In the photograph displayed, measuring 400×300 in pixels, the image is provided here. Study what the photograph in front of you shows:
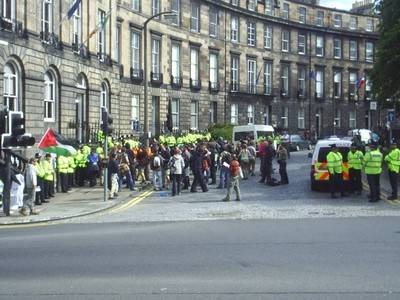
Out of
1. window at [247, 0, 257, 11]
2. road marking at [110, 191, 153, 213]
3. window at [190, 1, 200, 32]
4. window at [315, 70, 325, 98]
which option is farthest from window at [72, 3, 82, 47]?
window at [315, 70, 325, 98]

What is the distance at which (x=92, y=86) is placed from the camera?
38312 millimetres

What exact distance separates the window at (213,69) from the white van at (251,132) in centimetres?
1300

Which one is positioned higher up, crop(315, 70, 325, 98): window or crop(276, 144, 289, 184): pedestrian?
crop(315, 70, 325, 98): window

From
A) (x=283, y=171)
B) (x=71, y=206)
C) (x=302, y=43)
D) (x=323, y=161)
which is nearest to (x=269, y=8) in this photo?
(x=302, y=43)

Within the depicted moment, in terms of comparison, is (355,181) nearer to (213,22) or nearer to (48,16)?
(48,16)

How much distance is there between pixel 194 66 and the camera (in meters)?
58.9

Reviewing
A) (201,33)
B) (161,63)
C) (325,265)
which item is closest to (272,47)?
(201,33)

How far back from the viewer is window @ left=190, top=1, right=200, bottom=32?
57.6 metres

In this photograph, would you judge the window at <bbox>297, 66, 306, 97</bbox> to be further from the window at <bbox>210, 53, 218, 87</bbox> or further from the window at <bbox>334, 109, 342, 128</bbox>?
the window at <bbox>210, 53, 218, 87</bbox>

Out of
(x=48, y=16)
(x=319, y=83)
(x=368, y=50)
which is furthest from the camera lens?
(x=368, y=50)

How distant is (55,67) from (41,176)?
41.7 ft

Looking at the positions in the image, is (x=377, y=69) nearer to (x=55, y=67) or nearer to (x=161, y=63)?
(x=55, y=67)

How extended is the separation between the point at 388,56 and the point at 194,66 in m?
29.1

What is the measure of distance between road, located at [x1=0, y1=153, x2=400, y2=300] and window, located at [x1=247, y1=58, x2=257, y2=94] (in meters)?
48.7
